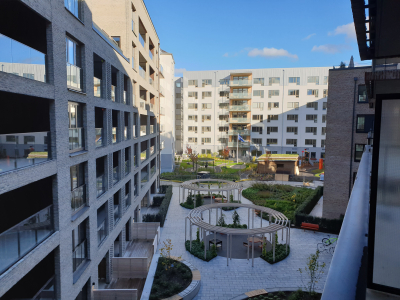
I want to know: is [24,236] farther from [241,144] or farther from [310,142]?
[310,142]

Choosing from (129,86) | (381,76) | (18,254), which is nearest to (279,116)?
(129,86)

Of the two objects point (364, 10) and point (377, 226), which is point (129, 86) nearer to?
point (364, 10)

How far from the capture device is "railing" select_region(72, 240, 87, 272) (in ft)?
35.0

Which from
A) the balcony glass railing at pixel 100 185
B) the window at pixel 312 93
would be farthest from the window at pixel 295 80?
the balcony glass railing at pixel 100 185

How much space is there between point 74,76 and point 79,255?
662cm

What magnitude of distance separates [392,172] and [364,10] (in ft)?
8.35

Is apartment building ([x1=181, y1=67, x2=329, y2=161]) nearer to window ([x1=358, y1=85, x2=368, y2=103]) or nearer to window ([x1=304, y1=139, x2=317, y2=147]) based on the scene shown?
window ([x1=304, y1=139, x2=317, y2=147])

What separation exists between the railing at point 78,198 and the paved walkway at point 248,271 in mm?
6598

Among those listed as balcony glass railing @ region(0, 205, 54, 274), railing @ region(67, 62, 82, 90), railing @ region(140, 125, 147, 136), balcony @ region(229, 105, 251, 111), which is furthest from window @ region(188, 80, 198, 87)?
balcony glass railing @ region(0, 205, 54, 274)

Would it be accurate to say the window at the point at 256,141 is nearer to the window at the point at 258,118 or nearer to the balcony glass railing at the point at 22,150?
the window at the point at 258,118

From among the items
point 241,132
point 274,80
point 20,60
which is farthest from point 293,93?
point 20,60

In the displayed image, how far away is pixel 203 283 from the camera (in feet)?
47.4

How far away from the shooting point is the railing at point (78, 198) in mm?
10729

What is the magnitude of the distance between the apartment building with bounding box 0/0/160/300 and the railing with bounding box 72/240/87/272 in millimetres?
38
